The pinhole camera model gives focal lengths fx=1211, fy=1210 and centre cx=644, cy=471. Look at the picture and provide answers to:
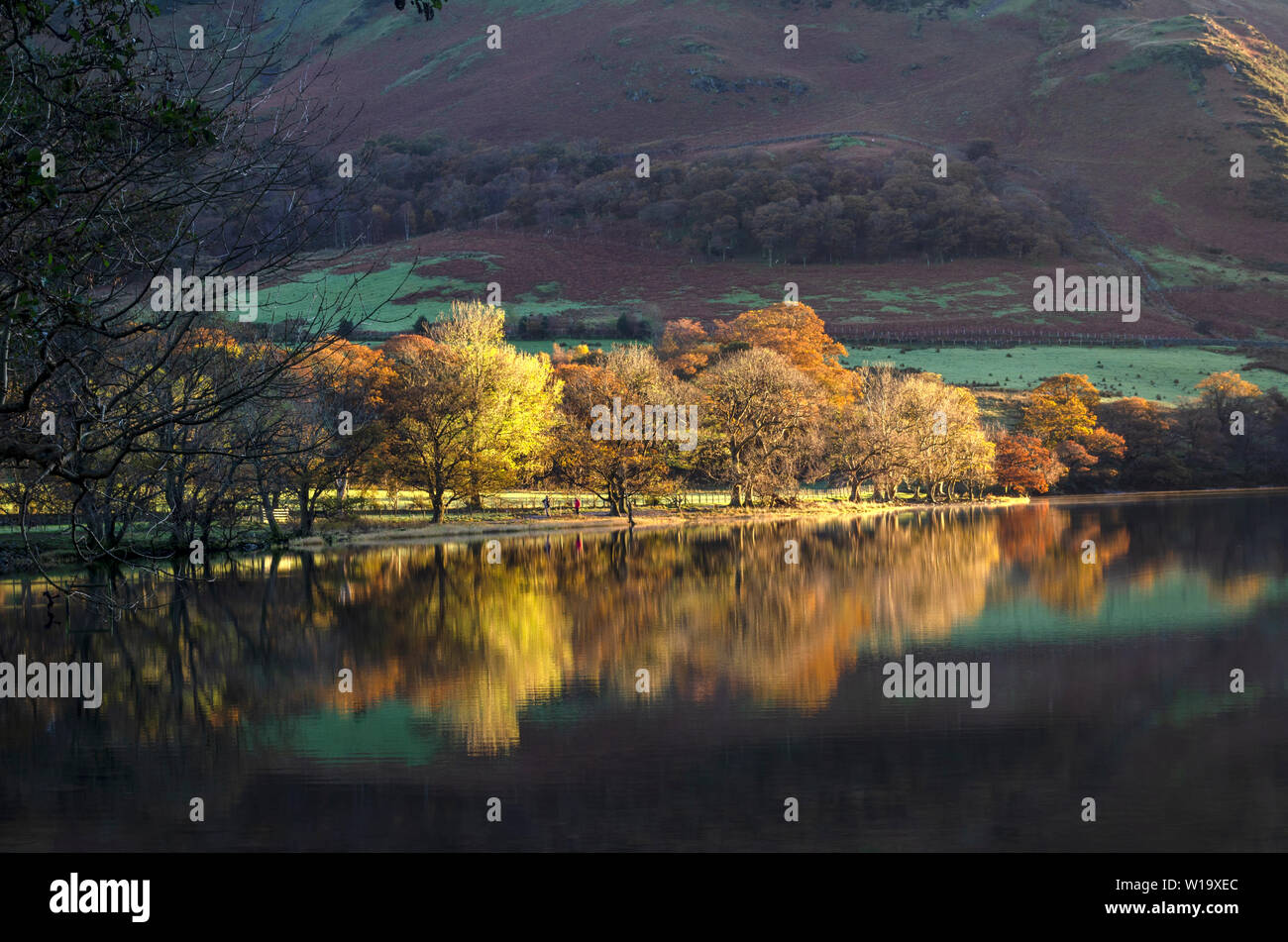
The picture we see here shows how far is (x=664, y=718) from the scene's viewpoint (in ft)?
58.6

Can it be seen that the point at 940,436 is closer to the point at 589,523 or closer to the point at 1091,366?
the point at 589,523

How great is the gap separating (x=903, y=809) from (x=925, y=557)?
96.7 ft

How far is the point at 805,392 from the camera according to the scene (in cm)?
7262

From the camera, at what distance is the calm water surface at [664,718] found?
42.8 feet

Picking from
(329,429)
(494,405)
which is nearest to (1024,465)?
(494,405)

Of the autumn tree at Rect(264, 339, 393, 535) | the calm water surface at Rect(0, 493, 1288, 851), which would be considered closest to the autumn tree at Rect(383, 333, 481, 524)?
the autumn tree at Rect(264, 339, 393, 535)

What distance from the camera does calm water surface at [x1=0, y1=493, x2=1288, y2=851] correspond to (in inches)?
513

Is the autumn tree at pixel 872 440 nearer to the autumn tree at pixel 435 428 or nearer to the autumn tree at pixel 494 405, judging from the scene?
the autumn tree at pixel 494 405

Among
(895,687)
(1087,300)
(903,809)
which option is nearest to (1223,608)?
(895,687)

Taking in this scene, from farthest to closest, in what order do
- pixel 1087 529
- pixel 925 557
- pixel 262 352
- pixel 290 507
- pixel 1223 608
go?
1. pixel 290 507
2. pixel 1087 529
3. pixel 925 557
4. pixel 262 352
5. pixel 1223 608

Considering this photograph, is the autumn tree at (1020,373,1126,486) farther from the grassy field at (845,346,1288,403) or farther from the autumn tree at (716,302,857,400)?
the autumn tree at (716,302,857,400)

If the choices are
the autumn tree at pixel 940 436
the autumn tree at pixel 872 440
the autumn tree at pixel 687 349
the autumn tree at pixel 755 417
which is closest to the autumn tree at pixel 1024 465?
the autumn tree at pixel 940 436

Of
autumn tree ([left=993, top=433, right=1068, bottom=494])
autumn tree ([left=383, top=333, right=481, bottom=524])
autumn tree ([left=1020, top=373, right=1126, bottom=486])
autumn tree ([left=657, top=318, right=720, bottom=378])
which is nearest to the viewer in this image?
autumn tree ([left=383, top=333, right=481, bottom=524])

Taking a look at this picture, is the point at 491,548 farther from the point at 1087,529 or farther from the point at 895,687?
the point at 895,687
